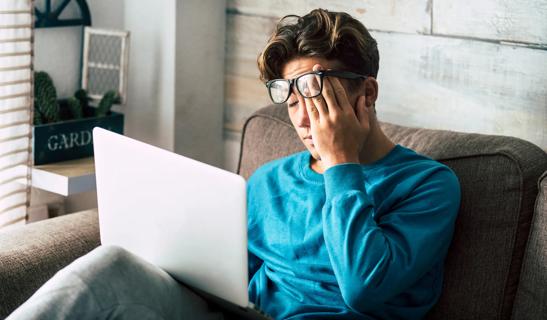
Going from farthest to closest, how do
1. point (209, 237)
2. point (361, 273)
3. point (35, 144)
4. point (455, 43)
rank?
point (35, 144) < point (455, 43) < point (361, 273) < point (209, 237)

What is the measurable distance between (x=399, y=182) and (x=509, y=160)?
23 centimetres

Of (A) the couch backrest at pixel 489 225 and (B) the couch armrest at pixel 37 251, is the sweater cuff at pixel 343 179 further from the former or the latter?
(B) the couch armrest at pixel 37 251

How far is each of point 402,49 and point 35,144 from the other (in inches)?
40.3

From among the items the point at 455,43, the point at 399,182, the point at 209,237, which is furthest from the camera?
the point at 455,43

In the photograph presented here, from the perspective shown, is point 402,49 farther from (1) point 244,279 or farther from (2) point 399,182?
(1) point 244,279

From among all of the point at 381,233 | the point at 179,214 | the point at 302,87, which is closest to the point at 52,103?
the point at 302,87

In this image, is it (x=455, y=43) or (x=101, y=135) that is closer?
(x=101, y=135)

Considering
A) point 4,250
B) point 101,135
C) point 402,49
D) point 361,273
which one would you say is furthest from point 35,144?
point 361,273

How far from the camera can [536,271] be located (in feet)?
5.12

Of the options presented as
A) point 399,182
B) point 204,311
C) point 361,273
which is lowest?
point 204,311

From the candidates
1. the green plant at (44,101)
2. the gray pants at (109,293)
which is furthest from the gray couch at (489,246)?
the green plant at (44,101)

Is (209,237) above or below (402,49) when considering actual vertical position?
below

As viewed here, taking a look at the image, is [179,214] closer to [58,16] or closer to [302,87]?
[302,87]

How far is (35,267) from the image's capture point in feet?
5.54
